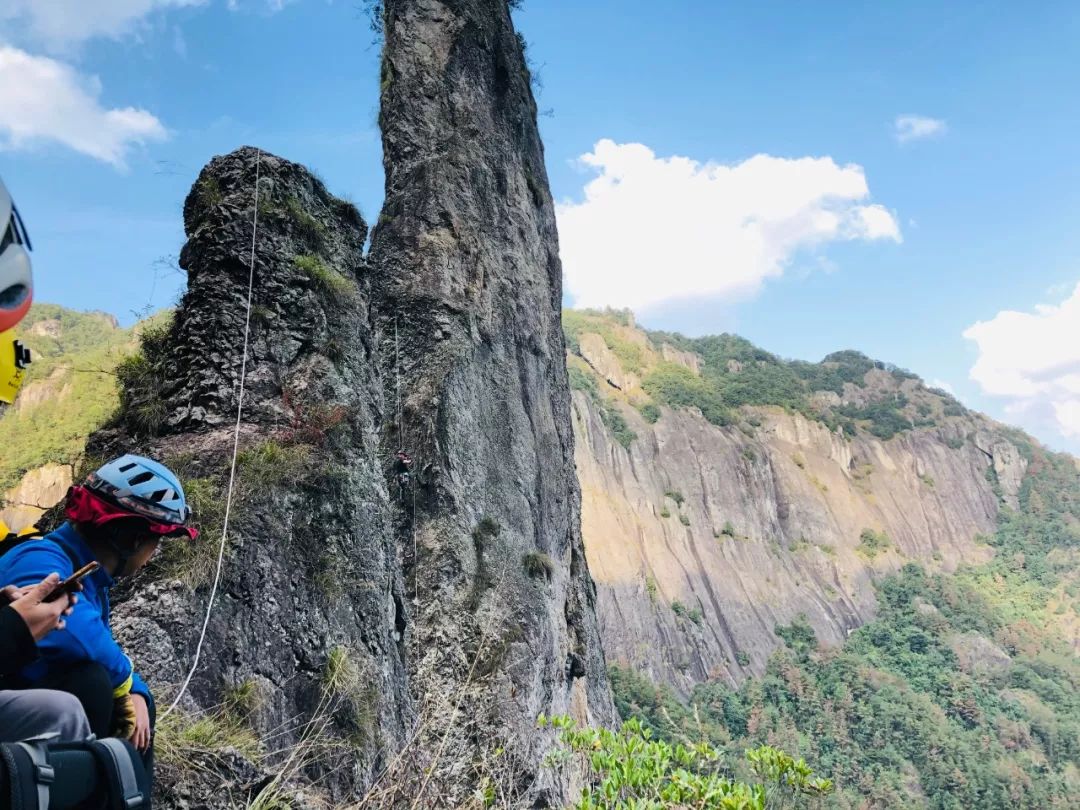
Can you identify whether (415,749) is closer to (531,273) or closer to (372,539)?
(372,539)

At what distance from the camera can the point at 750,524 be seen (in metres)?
83.1

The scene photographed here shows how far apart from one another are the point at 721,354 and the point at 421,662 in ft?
405

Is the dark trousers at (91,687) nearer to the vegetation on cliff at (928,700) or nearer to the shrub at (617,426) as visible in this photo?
the vegetation on cliff at (928,700)

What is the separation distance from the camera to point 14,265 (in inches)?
87.3

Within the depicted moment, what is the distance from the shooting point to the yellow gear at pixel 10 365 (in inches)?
97.7

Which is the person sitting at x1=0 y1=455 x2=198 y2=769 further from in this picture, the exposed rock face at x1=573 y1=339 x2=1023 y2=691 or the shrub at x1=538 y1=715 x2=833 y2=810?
the exposed rock face at x1=573 y1=339 x2=1023 y2=691

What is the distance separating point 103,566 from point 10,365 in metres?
0.79

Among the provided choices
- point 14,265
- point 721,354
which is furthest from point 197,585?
point 721,354

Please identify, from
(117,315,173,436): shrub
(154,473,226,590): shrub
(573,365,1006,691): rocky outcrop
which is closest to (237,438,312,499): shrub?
(154,473,226,590): shrub

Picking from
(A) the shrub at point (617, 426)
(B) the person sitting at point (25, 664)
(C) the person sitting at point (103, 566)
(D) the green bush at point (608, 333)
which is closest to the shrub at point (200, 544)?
(C) the person sitting at point (103, 566)

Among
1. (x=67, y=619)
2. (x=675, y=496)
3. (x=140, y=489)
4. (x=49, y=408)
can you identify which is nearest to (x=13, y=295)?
(x=140, y=489)

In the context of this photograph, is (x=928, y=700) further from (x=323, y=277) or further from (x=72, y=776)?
(x=72, y=776)

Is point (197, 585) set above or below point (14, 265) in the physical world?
below

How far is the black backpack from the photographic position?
1.85m
